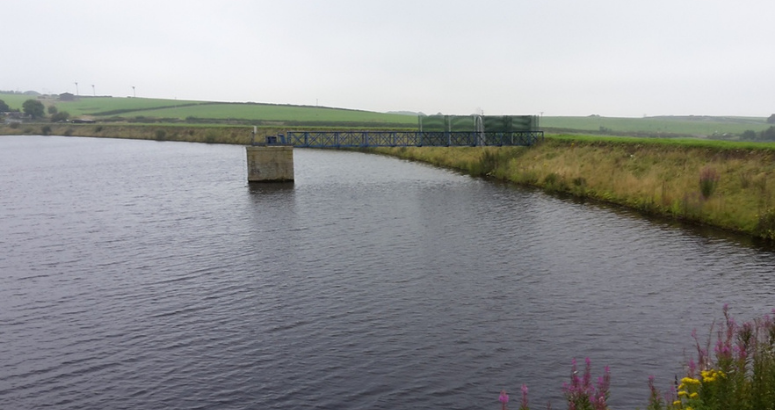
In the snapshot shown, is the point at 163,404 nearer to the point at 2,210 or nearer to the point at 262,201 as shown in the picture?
the point at 262,201

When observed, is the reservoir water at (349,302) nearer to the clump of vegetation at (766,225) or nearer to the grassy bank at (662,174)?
the clump of vegetation at (766,225)

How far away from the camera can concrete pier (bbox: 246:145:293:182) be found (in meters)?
62.4

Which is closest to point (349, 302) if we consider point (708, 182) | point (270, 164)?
point (708, 182)

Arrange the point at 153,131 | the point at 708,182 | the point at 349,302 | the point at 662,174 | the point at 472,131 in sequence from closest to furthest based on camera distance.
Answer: the point at 349,302 < the point at 708,182 < the point at 662,174 < the point at 472,131 < the point at 153,131

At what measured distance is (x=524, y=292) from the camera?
2506 centimetres

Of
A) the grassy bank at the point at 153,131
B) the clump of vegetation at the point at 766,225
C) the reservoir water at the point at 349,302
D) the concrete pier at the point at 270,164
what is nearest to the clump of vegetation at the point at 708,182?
the reservoir water at the point at 349,302

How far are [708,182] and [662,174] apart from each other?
22.4 ft

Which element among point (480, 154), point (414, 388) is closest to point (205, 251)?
point (414, 388)

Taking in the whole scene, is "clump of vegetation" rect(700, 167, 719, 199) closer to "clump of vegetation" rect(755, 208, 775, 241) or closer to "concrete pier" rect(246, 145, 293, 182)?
"clump of vegetation" rect(755, 208, 775, 241)

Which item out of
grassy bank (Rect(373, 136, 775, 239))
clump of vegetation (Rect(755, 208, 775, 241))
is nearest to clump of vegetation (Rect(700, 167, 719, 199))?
grassy bank (Rect(373, 136, 775, 239))

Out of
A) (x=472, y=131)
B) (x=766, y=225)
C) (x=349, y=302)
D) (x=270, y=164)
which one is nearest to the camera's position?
(x=349, y=302)

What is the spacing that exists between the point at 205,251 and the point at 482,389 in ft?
68.1

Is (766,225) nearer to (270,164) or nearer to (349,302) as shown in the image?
(349,302)

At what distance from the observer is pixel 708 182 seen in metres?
39.9
